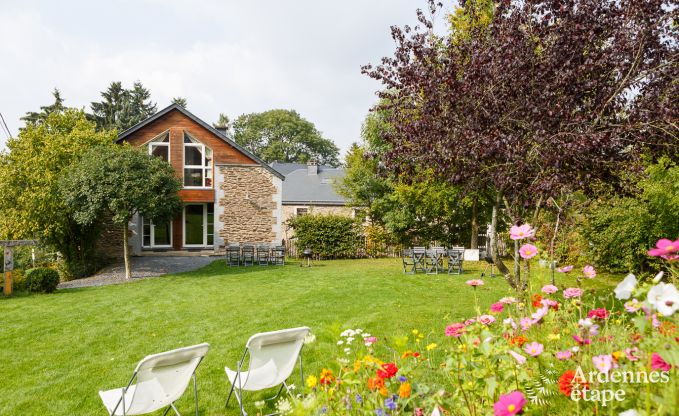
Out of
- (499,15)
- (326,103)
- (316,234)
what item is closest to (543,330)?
(499,15)

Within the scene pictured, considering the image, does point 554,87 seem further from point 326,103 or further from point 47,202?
point 47,202

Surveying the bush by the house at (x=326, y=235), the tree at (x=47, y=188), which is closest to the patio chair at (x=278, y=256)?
the bush by the house at (x=326, y=235)

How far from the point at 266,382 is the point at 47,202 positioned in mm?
13874

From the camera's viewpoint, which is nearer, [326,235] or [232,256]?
[232,256]

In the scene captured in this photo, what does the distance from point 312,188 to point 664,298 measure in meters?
26.0

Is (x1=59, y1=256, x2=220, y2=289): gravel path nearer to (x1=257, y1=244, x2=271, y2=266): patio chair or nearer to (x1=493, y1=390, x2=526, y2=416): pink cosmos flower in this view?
(x1=257, y1=244, x2=271, y2=266): patio chair

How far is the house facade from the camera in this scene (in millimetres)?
19609

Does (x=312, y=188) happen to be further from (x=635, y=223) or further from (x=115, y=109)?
(x=115, y=109)

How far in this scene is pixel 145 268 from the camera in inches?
622

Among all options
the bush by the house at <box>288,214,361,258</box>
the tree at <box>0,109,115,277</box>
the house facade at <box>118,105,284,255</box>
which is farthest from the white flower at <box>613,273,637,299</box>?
the house facade at <box>118,105,284,255</box>

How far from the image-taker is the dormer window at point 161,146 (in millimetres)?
19438

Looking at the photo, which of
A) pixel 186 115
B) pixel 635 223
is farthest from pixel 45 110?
pixel 635 223

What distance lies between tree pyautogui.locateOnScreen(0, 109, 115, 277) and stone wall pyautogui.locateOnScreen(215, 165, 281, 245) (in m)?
5.17

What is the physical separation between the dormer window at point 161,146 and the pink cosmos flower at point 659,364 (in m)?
20.4
